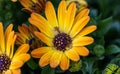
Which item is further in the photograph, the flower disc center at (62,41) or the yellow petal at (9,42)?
the flower disc center at (62,41)

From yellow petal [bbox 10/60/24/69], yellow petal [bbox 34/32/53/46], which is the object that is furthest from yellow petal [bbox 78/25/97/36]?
yellow petal [bbox 10/60/24/69]

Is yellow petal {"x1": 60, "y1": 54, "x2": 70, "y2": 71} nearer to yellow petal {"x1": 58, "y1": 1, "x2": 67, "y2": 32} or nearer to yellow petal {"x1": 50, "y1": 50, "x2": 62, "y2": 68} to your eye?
yellow petal {"x1": 50, "y1": 50, "x2": 62, "y2": 68}

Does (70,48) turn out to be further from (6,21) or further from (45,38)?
(6,21)

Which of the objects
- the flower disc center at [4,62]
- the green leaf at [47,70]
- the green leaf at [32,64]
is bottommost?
the green leaf at [47,70]

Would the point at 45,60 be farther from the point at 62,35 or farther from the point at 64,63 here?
the point at 62,35

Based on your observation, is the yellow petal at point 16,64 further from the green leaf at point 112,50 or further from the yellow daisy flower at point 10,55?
the green leaf at point 112,50

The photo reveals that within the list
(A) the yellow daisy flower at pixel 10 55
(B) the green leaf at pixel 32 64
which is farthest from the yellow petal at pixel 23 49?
(B) the green leaf at pixel 32 64
